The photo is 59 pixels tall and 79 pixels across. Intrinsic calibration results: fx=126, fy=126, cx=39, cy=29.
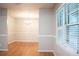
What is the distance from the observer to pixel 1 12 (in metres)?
3.21

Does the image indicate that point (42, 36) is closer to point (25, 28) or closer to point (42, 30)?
point (42, 30)

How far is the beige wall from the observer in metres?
4.04

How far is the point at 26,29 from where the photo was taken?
4.54 meters

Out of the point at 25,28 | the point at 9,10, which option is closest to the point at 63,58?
the point at 9,10

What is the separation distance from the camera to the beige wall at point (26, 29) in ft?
13.3

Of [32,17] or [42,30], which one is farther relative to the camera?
[32,17]

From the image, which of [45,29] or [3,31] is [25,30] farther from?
[3,31]

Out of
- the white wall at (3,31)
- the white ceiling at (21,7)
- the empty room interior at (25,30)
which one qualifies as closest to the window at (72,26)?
the white ceiling at (21,7)

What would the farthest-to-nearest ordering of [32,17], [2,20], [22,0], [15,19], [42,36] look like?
[32,17] → [15,19] → [42,36] → [2,20] → [22,0]

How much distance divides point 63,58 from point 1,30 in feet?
9.54

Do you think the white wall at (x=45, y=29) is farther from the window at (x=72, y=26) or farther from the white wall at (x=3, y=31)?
the window at (x=72, y=26)

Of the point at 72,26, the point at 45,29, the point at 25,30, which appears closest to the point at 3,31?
the point at 45,29

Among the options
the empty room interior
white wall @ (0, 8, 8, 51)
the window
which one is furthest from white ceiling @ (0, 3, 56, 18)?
the window

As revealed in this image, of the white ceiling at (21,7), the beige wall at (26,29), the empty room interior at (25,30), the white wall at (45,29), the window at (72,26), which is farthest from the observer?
the beige wall at (26,29)
